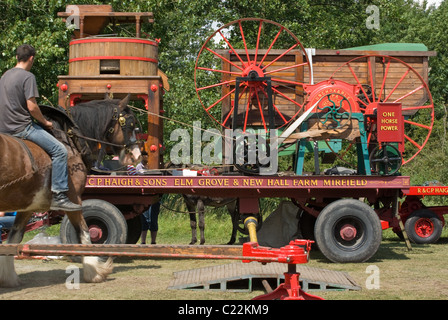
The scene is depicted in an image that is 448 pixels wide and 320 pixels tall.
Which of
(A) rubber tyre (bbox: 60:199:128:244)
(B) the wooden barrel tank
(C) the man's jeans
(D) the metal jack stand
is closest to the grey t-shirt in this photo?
(C) the man's jeans

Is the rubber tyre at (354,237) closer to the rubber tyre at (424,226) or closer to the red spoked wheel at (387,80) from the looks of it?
the red spoked wheel at (387,80)

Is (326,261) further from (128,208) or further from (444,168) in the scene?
(444,168)

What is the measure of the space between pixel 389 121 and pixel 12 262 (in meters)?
6.13

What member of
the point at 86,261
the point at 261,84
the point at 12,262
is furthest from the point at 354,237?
the point at 12,262

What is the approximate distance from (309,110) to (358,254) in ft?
7.85

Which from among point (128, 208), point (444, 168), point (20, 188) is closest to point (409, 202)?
point (128, 208)

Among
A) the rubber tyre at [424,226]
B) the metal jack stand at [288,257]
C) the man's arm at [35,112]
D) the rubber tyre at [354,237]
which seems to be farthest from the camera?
the rubber tyre at [424,226]

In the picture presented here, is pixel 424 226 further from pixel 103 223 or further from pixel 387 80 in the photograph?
pixel 103 223

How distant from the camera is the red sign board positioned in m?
11.1

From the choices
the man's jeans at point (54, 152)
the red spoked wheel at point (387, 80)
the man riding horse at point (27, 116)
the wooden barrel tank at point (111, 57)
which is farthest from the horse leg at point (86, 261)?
the red spoked wheel at point (387, 80)

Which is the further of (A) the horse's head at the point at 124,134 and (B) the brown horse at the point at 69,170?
(A) the horse's head at the point at 124,134

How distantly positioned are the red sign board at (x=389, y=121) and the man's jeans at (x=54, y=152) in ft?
17.2

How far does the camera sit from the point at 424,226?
14078 millimetres

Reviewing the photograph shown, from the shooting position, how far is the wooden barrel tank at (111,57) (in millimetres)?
11453
